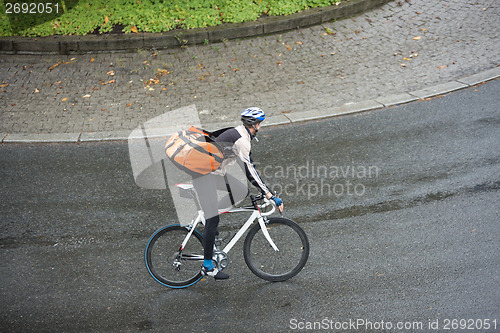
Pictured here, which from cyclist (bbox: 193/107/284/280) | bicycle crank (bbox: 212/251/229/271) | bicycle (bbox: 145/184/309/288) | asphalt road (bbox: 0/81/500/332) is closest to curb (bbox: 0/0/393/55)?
asphalt road (bbox: 0/81/500/332)

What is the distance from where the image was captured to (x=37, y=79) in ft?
35.1

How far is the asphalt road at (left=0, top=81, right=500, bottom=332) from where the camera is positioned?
5293 mm

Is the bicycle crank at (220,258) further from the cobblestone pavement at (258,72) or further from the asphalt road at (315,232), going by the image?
the cobblestone pavement at (258,72)

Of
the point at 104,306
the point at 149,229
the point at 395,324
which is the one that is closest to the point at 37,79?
the point at 149,229

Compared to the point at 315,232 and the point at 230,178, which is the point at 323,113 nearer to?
the point at 315,232

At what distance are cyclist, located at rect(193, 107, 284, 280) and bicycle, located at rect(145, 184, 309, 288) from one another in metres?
0.16

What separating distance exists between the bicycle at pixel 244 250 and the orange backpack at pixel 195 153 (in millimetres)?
530

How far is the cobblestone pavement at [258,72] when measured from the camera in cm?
954

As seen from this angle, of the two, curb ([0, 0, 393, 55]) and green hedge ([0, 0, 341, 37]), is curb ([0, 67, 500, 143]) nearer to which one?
curb ([0, 0, 393, 55])

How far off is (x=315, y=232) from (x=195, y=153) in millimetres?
2307

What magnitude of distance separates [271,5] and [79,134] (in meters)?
6.15

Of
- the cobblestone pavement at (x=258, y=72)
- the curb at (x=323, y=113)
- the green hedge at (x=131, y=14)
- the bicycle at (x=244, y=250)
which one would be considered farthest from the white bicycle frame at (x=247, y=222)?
the green hedge at (x=131, y=14)

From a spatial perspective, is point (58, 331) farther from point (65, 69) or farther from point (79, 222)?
point (65, 69)

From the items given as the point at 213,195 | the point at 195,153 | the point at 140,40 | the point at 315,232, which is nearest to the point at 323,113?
the point at 315,232
